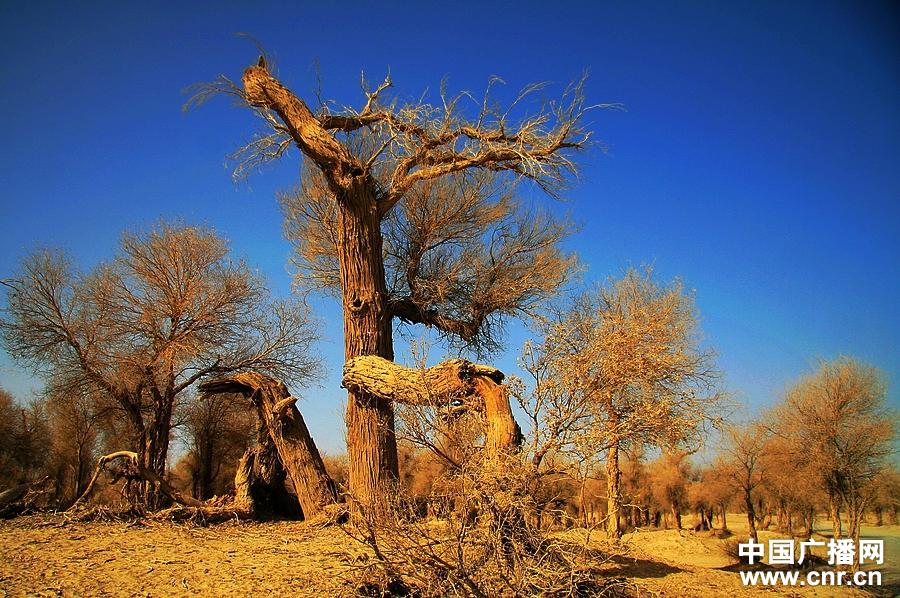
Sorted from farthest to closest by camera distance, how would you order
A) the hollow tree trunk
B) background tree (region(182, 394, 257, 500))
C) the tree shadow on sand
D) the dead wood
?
background tree (region(182, 394, 257, 500)) < the dead wood < the hollow tree trunk < the tree shadow on sand

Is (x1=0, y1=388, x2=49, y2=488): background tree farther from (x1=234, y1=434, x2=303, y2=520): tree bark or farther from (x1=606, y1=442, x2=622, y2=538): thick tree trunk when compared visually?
(x1=606, y1=442, x2=622, y2=538): thick tree trunk

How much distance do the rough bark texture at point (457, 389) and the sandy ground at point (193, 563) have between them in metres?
1.44

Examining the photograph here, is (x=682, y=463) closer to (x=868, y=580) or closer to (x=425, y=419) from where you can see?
(x=868, y=580)

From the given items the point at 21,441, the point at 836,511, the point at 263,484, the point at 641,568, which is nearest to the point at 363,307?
the point at 263,484

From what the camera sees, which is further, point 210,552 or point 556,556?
point 210,552

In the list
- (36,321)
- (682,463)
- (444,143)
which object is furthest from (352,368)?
(682,463)

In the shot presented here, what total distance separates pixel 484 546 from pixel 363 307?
5.72 metres

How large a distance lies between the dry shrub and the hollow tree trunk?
428 cm

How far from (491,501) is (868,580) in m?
16.2

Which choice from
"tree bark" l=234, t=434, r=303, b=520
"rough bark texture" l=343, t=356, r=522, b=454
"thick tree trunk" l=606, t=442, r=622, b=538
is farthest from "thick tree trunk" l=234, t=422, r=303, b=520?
"thick tree trunk" l=606, t=442, r=622, b=538

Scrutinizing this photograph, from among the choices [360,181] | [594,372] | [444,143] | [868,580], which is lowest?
[868,580]

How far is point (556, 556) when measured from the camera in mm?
4727

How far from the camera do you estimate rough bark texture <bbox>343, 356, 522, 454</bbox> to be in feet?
17.4

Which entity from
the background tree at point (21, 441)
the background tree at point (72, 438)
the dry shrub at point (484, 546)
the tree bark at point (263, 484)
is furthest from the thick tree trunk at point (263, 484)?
the background tree at point (21, 441)
